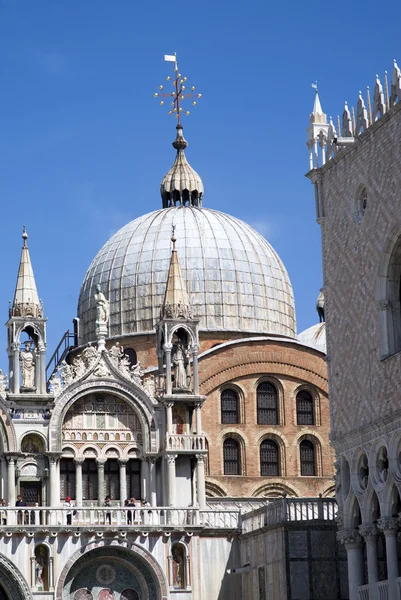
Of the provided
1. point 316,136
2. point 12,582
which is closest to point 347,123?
point 316,136

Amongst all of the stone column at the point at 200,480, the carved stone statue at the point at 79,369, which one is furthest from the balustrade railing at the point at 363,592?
the carved stone statue at the point at 79,369

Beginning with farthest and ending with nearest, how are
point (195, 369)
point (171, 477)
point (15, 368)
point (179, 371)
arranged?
1. point (179, 371)
2. point (195, 369)
3. point (15, 368)
4. point (171, 477)

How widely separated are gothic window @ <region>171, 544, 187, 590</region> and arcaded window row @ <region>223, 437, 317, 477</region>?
31.2ft

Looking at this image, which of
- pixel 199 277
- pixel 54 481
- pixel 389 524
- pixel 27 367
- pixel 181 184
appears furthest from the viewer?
pixel 181 184

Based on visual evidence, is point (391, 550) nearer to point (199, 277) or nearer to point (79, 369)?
point (79, 369)

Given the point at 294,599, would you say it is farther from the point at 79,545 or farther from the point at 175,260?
the point at 175,260

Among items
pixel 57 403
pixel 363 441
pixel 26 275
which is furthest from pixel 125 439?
pixel 363 441

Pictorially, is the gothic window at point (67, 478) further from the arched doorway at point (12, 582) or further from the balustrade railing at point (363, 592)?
the balustrade railing at point (363, 592)

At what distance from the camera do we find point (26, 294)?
42875mm

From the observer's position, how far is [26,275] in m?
43.3

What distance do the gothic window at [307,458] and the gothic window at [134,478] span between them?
9.44m

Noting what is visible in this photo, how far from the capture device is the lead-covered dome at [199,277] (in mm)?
53719

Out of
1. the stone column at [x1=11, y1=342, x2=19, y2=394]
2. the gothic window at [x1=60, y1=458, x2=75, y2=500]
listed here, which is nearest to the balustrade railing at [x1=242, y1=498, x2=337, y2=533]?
the gothic window at [x1=60, y1=458, x2=75, y2=500]

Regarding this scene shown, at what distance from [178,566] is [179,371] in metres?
6.21
